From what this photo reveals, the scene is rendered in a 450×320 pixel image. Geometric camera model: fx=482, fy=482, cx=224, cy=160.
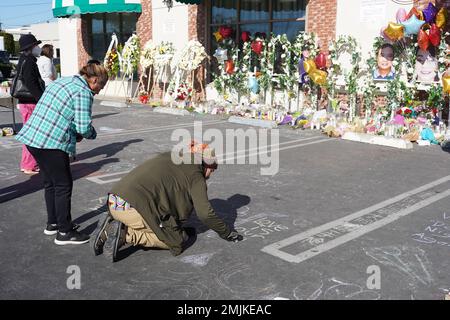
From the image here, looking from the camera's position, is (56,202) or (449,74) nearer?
(56,202)

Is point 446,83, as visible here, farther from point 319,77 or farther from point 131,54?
point 131,54

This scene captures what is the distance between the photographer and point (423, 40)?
31.9 ft

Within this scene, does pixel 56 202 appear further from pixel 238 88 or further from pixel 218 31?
pixel 218 31

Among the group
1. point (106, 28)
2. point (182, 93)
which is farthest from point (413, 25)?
point (106, 28)

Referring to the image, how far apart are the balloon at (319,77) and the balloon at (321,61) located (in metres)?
0.21

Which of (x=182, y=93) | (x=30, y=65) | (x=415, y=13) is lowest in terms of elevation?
(x=182, y=93)

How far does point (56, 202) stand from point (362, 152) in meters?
5.81

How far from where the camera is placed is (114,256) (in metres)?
3.87

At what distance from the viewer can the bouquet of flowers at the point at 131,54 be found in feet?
54.3

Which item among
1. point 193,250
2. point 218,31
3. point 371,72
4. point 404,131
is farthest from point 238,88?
point 193,250

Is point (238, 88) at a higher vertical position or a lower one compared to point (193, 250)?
higher

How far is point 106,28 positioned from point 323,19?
35.3ft

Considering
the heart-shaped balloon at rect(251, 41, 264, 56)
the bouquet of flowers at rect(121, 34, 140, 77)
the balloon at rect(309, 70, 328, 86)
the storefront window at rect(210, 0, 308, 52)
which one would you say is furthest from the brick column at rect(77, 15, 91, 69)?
the balloon at rect(309, 70, 328, 86)

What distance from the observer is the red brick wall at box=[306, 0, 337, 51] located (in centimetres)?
1173
